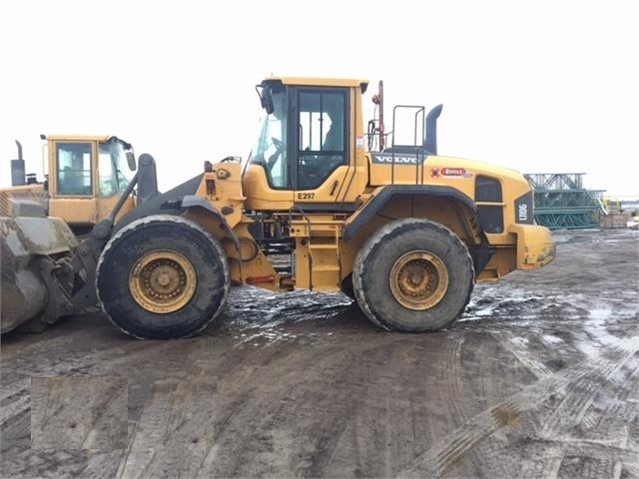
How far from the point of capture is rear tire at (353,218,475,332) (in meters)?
6.55

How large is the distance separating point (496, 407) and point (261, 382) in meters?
1.85

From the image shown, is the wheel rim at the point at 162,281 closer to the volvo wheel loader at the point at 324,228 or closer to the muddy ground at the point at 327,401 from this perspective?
the volvo wheel loader at the point at 324,228

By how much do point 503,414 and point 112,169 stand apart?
A: 9.27 meters

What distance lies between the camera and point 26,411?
4.20 meters

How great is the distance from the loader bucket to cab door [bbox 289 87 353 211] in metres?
2.94

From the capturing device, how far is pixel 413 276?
673 centimetres

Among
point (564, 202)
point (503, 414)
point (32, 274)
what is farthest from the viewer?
point (564, 202)

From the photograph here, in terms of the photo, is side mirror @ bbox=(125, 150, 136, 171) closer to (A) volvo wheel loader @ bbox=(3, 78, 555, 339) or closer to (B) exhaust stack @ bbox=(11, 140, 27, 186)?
(B) exhaust stack @ bbox=(11, 140, 27, 186)

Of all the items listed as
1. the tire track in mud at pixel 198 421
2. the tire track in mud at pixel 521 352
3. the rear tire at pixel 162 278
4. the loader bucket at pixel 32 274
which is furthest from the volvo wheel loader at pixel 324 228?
the tire track in mud at pixel 198 421

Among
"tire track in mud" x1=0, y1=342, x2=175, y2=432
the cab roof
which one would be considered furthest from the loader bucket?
the cab roof

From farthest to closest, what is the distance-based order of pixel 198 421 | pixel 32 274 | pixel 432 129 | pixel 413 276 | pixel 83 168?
pixel 83 168 < pixel 432 129 < pixel 413 276 < pixel 32 274 < pixel 198 421

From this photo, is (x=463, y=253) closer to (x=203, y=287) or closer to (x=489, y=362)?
(x=489, y=362)

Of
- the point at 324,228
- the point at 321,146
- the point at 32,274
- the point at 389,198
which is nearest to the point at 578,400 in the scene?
the point at 389,198

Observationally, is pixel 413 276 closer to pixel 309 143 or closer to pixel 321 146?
pixel 321 146
